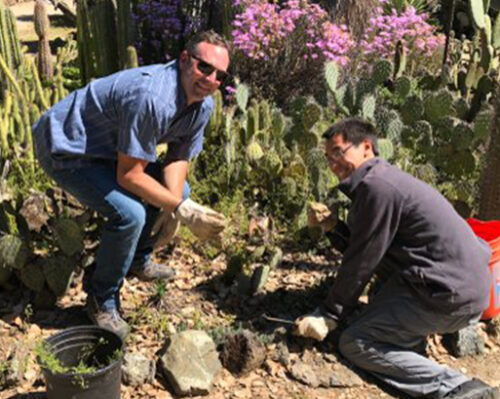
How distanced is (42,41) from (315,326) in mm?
4800

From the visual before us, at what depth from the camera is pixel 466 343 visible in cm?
332

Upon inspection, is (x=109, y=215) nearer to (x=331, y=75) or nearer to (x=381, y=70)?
(x=331, y=75)

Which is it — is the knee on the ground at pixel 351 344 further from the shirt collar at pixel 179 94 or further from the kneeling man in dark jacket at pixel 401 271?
the shirt collar at pixel 179 94

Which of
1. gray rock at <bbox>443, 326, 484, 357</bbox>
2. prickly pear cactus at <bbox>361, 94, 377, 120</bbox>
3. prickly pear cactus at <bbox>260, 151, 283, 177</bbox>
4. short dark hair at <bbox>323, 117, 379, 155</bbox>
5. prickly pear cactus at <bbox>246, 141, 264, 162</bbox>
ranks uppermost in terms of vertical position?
short dark hair at <bbox>323, 117, 379, 155</bbox>

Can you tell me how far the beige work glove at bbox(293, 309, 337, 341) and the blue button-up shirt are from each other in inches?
41.3

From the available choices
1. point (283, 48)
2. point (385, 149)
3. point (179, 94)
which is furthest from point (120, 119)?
point (283, 48)

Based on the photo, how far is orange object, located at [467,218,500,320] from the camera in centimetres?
330

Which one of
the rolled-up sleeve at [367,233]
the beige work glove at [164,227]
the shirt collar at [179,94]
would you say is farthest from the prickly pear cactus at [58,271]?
the rolled-up sleeve at [367,233]

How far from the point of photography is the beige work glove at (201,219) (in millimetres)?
2936

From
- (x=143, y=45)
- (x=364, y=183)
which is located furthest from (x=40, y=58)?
(x=364, y=183)

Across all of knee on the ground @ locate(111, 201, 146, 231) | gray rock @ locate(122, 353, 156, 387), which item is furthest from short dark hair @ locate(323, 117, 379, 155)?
gray rock @ locate(122, 353, 156, 387)

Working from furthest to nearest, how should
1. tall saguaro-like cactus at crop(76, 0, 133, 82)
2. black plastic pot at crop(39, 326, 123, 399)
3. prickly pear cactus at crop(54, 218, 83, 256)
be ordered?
1. tall saguaro-like cactus at crop(76, 0, 133, 82)
2. prickly pear cactus at crop(54, 218, 83, 256)
3. black plastic pot at crop(39, 326, 123, 399)

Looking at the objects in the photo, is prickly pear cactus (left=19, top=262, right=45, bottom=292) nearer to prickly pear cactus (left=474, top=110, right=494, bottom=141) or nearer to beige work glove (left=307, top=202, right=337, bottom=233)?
beige work glove (left=307, top=202, right=337, bottom=233)

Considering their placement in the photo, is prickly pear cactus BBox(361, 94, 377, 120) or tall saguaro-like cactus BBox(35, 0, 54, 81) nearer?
prickly pear cactus BBox(361, 94, 377, 120)
